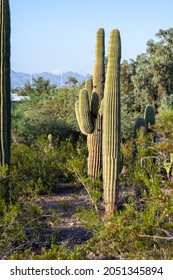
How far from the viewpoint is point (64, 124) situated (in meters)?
16.0

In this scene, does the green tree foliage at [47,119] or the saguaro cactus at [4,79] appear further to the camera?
the green tree foliage at [47,119]

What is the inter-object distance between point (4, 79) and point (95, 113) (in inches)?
79.9

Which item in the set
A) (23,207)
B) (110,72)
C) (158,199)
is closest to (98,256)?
(158,199)

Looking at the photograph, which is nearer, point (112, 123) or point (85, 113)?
point (112, 123)

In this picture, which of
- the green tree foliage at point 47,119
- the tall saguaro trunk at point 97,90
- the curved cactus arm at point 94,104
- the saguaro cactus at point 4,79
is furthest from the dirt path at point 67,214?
the green tree foliage at point 47,119

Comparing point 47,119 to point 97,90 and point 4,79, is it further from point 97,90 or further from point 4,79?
point 4,79

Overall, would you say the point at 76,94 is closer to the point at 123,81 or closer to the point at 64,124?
the point at 64,124

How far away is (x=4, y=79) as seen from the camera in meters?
7.35

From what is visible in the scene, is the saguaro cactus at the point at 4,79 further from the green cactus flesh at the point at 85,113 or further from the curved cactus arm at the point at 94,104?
the curved cactus arm at the point at 94,104

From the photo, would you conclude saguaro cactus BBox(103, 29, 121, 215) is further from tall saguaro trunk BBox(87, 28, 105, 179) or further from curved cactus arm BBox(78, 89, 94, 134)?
tall saguaro trunk BBox(87, 28, 105, 179)

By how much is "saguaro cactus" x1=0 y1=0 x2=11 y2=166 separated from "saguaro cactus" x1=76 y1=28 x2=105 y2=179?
163cm

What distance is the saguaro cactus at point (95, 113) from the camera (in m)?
8.50

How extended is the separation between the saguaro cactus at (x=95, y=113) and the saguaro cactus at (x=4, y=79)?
1.63 metres

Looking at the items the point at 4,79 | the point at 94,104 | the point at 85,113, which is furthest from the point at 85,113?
the point at 4,79
